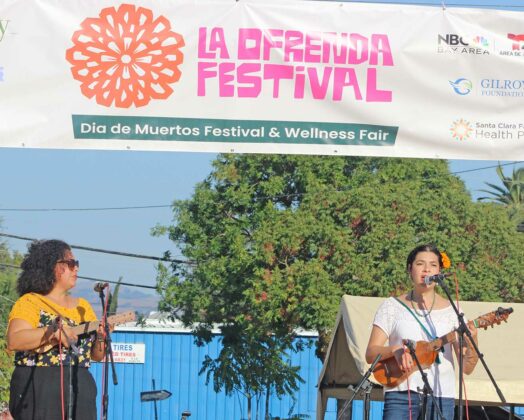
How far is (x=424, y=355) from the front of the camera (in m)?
5.81

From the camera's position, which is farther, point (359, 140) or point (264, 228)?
point (264, 228)

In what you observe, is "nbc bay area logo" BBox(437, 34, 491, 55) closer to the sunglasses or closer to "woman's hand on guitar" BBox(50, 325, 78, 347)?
the sunglasses

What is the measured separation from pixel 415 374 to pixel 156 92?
7.57ft

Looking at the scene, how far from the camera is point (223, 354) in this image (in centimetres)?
2953

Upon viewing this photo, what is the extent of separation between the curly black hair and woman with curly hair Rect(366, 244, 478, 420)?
185 centimetres

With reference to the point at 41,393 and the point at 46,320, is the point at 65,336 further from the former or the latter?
the point at 41,393

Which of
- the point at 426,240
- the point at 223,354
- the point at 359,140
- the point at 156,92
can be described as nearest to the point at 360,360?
the point at 359,140

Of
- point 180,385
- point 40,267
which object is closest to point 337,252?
point 180,385

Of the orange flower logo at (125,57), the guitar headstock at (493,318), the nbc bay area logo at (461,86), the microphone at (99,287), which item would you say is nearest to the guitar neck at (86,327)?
the microphone at (99,287)

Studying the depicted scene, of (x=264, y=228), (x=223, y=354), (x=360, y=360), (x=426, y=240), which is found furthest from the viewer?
(x=223, y=354)

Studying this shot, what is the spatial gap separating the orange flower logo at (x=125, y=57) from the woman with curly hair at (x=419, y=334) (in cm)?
190

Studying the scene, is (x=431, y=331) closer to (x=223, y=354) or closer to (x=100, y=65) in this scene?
(x=100, y=65)

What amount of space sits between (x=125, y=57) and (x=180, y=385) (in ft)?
106

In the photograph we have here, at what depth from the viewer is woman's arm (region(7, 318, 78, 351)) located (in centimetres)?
562
